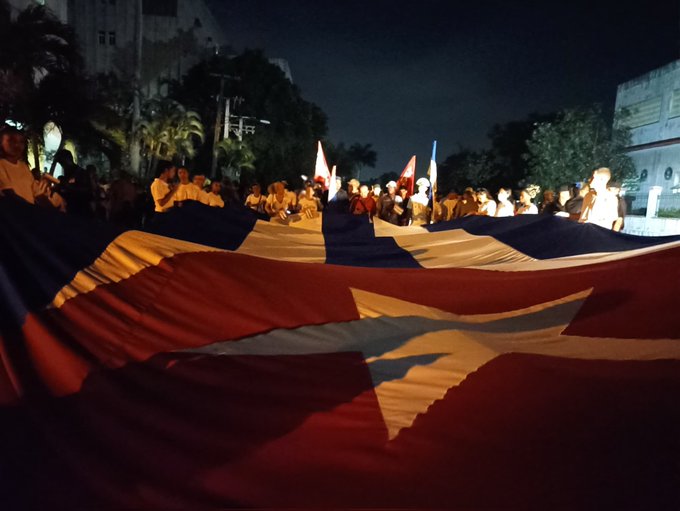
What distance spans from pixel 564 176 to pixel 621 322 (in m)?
29.5

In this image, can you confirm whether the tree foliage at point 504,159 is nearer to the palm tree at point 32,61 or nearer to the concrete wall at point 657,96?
the concrete wall at point 657,96

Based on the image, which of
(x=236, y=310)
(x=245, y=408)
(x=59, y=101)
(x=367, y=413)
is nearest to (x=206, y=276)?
(x=236, y=310)

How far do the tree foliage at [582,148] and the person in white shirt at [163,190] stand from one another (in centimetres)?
2687

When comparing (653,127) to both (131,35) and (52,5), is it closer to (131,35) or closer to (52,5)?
(52,5)

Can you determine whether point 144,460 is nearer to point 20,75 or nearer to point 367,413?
point 367,413

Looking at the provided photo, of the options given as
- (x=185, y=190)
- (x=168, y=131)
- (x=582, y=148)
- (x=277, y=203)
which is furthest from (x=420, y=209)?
(x=582, y=148)

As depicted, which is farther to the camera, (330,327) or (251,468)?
(330,327)

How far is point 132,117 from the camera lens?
27219mm

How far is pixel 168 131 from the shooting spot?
1053 inches

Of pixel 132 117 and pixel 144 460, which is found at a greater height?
pixel 132 117

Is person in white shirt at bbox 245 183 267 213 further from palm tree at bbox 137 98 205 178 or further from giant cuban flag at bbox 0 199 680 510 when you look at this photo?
palm tree at bbox 137 98 205 178

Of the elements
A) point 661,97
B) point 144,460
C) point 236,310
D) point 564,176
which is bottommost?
point 144,460

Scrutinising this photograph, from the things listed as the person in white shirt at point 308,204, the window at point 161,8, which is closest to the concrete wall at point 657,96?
the person in white shirt at point 308,204

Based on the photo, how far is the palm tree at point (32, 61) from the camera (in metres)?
11.3
